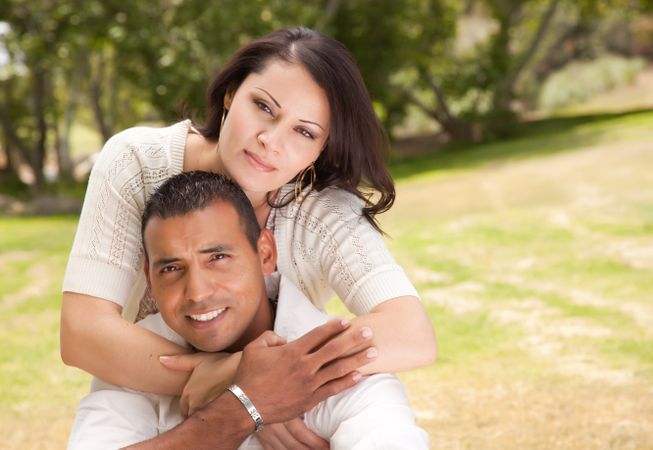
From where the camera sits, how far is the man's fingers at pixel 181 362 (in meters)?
2.42

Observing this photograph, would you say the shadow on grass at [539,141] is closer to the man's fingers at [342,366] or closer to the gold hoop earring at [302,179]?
the gold hoop earring at [302,179]

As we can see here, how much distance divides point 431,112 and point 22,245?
10.0 m

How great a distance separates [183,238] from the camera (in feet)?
7.76

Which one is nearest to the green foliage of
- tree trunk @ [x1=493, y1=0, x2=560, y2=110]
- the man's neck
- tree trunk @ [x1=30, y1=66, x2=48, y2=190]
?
tree trunk @ [x1=493, y1=0, x2=560, y2=110]

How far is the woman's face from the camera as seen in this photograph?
A: 2596 millimetres

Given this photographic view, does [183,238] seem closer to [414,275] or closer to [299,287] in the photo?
[299,287]

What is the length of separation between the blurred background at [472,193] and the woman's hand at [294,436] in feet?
3.67

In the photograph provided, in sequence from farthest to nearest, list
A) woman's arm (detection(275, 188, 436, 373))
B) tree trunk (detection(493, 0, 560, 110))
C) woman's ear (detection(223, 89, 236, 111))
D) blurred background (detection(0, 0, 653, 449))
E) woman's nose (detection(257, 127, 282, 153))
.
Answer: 1. tree trunk (detection(493, 0, 560, 110))
2. blurred background (detection(0, 0, 653, 449))
3. woman's ear (detection(223, 89, 236, 111))
4. woman's nose (detection(257, 127, 282, 153))
5. woman's arm (detection(275, 188, 436, 373))

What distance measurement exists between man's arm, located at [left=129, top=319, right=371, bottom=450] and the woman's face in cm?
57

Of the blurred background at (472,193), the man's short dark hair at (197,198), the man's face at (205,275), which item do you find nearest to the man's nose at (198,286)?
the man's face at (205,275)

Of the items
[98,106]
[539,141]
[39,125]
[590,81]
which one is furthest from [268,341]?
[590,81]

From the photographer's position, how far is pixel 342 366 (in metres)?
2.26

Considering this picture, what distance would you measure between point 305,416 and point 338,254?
54cm

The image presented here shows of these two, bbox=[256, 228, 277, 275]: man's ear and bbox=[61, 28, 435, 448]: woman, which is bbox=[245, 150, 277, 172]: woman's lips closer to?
bbox=[61, 28, 435, 448]: woman
